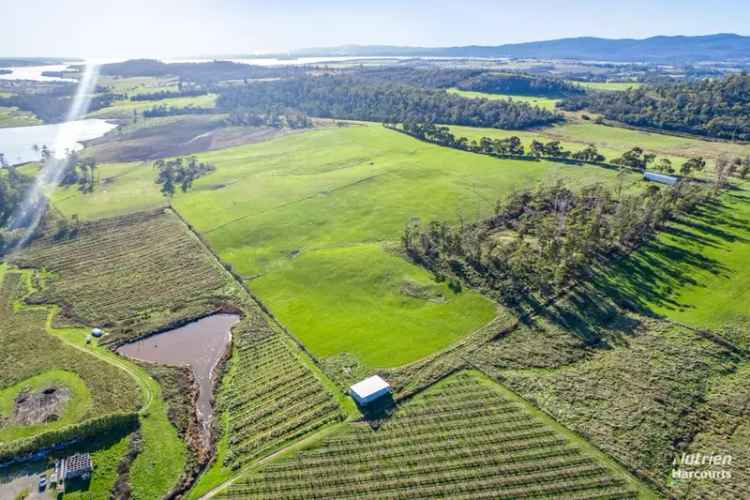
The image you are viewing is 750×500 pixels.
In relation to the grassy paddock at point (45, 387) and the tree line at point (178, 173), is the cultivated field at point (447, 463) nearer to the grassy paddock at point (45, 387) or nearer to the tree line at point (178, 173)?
the grassy paddock at point (45, 387)

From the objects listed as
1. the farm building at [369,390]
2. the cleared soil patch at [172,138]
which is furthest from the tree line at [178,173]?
the farm building at [369,390]

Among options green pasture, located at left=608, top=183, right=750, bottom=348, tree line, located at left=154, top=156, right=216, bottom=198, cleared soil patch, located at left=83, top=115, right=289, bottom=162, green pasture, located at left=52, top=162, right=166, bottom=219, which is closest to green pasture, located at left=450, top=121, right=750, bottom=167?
green pasture, located at left=608, top=183, right=750, bottom=348

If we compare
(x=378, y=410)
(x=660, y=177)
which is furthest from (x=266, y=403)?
(x=660, y=177)

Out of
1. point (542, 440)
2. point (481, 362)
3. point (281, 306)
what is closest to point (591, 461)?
point (542, 440)

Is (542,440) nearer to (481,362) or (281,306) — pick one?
(481,362)

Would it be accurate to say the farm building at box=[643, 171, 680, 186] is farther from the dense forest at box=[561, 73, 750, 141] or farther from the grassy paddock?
the grassy paddock
